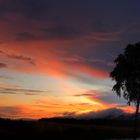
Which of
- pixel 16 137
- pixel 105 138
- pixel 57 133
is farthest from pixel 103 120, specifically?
pixel 16 137

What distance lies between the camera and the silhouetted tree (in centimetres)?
7556

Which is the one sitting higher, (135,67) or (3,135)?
(135,67)

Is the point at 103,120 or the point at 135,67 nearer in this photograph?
the point at 135,67

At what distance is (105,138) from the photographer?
308ft

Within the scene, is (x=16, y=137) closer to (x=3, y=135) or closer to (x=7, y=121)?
(x=3, y=135)

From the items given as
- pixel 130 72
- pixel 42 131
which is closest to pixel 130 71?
pixel 130 72

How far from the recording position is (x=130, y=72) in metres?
76.1

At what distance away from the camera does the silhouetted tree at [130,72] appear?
75.6 m

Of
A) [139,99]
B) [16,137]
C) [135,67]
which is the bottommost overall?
[16,137]

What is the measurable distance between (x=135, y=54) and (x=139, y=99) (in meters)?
7.30

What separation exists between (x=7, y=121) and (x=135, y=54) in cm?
2900

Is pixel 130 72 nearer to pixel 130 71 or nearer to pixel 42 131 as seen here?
pixel 130 71

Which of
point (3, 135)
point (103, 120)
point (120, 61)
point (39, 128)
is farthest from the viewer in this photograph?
point (103, 120)

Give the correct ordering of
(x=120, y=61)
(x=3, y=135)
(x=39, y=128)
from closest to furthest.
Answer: (x=3, y=135), (x=120, y=61), (x=39, y=128)
